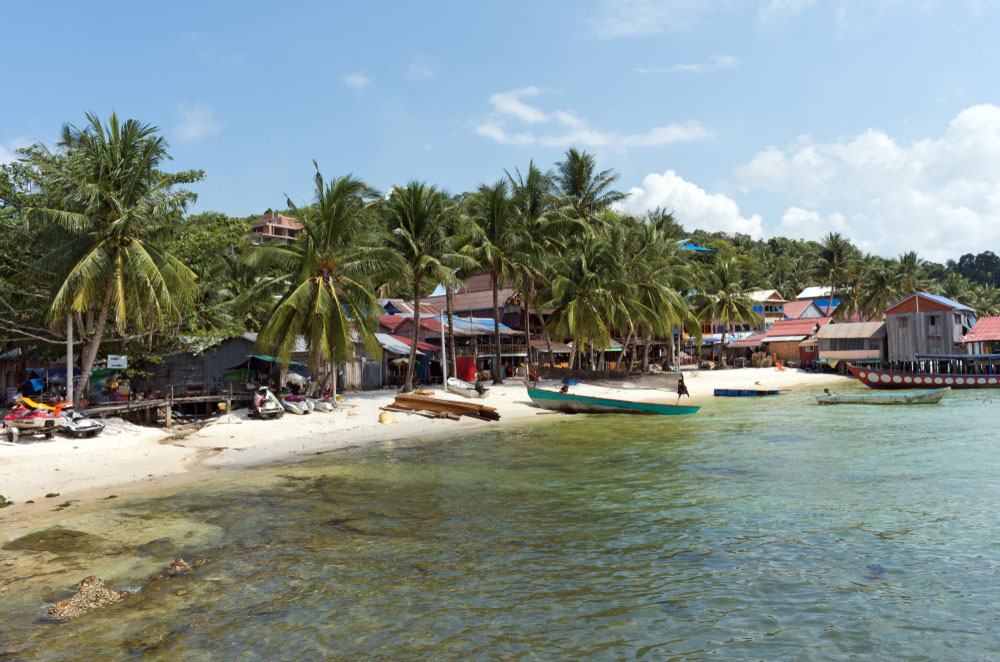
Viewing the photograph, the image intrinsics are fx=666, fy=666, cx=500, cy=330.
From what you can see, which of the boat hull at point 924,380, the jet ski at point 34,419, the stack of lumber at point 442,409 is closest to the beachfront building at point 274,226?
the stack of lumber at point 442,409

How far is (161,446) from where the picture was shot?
19.1m

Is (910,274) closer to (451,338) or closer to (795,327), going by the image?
(795,327)

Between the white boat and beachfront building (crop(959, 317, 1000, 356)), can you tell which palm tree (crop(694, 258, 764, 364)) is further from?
the white boat

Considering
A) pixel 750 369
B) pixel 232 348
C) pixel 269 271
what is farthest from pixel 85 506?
pixel 750 369

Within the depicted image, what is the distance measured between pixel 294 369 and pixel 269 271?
26.2 feet

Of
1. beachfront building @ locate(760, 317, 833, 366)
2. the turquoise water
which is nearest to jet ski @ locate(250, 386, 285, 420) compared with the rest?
the turquoise water

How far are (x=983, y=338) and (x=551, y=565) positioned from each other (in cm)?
4979

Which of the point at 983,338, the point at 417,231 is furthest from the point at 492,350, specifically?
the point at 983,338

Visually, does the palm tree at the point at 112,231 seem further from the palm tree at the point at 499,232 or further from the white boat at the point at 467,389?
the palm tree at the point at 499,232

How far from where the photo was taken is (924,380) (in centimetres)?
4397

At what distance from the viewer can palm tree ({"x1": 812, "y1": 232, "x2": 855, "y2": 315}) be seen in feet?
241

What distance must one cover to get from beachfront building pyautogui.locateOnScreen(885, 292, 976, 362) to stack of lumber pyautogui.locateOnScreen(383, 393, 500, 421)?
38.0 m

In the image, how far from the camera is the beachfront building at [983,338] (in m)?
46.2

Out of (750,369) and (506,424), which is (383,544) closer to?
(506,424)
